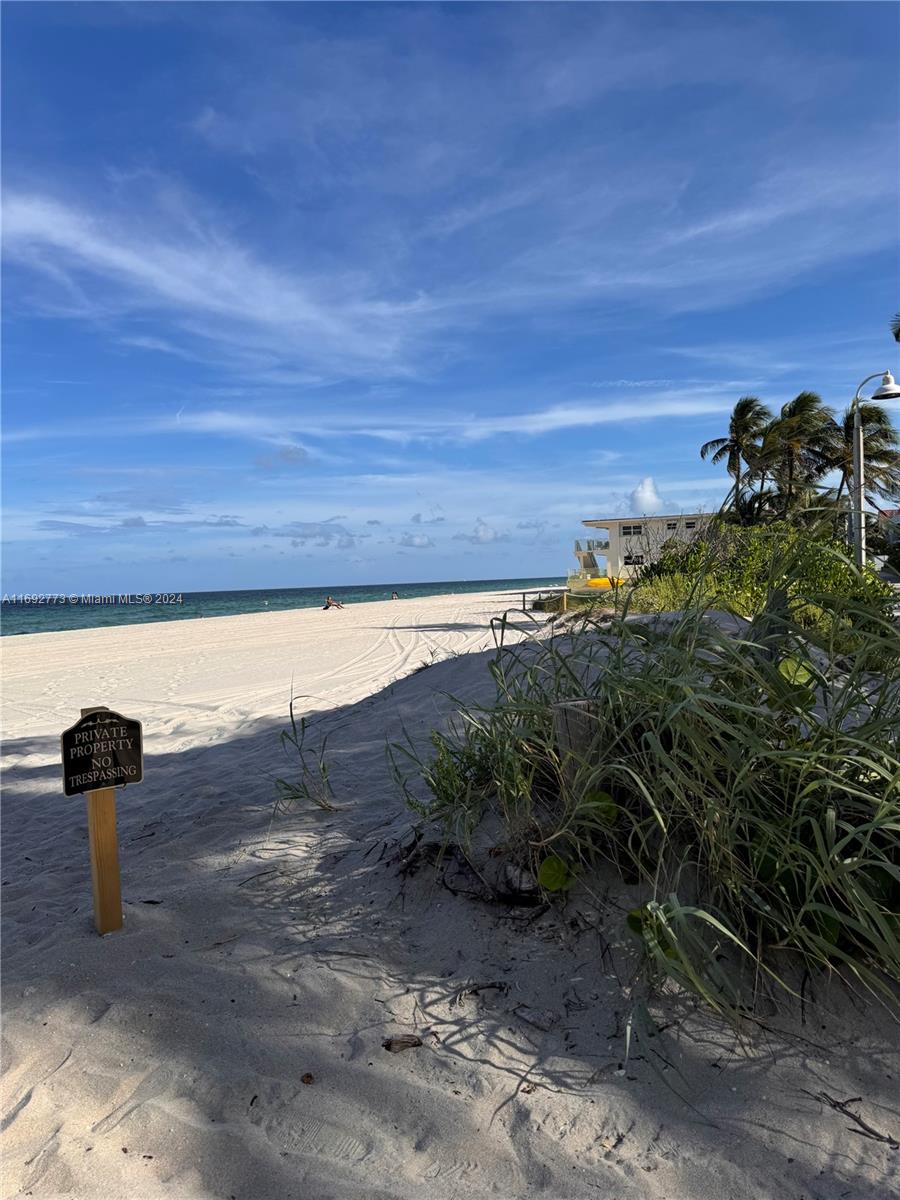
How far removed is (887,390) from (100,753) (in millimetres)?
13024

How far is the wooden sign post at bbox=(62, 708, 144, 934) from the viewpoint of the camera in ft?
10.2

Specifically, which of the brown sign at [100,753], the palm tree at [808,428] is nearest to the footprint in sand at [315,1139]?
the brown sign at [100,753]

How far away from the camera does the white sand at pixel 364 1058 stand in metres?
1.92

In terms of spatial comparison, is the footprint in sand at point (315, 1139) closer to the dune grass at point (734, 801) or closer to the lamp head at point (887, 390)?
the dune grass at point (734, 801)

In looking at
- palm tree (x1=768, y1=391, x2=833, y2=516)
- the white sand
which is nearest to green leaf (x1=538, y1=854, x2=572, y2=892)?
the white sand

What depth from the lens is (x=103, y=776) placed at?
326 cm

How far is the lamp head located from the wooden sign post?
1261 cm

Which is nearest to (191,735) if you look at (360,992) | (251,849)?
(251,849)

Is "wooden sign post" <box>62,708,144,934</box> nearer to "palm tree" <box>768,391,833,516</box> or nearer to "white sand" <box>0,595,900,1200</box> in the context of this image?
"white sand" <box>0,595,900,1200</box>

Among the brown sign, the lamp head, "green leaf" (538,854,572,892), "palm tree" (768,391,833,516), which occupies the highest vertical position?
"palm tree" (768,391,833,516)

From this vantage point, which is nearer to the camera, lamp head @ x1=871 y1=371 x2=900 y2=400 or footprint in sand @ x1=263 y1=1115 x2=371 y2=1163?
footprint in sand @ x1=263 y1=1115 x2=371 y2=1163

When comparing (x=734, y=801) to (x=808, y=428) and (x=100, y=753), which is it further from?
(x=808, y=428)

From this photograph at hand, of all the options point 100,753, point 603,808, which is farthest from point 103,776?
point 603,808

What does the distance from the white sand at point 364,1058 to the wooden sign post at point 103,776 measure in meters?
0.15
